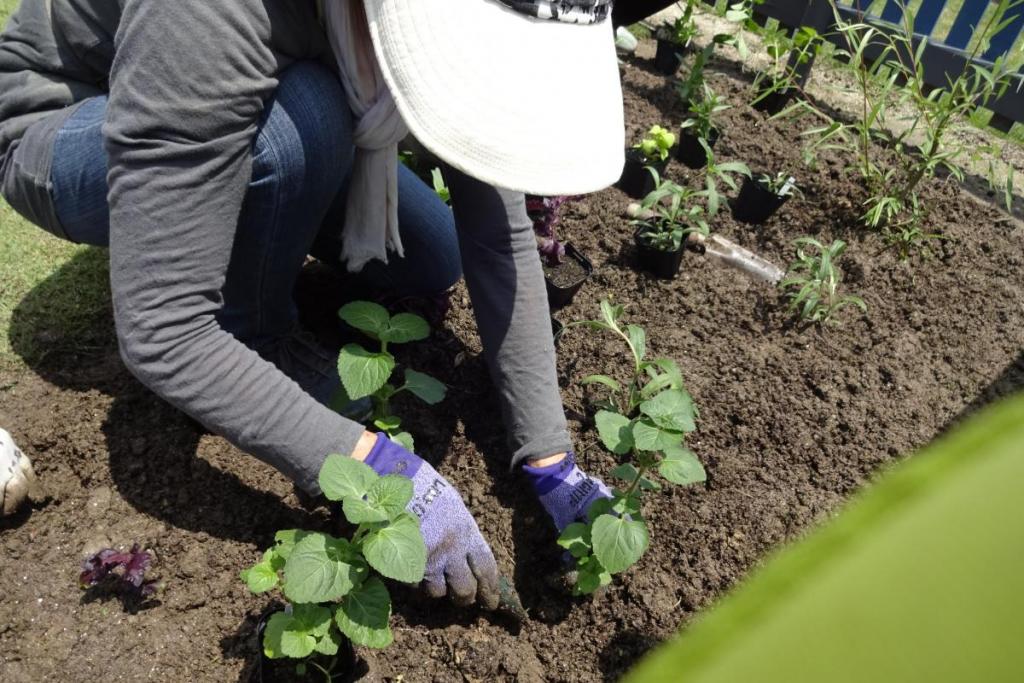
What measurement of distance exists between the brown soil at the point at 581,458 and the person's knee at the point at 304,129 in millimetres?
693

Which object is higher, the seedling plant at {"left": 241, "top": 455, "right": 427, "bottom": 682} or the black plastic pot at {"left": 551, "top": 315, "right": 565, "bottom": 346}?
the seedling plant at {"left": 241, "top": 455, "right": 427, "bottom": 682}

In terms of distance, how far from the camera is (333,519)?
1.69m

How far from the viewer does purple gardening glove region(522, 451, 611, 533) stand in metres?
1.64

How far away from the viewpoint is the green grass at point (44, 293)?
1.93 m

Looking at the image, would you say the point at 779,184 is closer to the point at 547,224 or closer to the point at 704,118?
the point at 704,118

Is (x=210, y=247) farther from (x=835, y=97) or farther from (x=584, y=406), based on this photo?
(x=835, y=97)

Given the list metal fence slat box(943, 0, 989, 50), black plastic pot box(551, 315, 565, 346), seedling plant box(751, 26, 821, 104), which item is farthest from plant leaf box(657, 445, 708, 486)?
metal fence slat box(943, 0, 989, 50)

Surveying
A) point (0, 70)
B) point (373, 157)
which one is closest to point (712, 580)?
point (373, 157)

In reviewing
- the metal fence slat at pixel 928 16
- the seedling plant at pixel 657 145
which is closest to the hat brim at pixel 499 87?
→ the seedling plant at pixel 657 145

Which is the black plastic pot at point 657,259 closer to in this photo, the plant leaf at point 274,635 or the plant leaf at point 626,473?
the plant leaf at point 626,473

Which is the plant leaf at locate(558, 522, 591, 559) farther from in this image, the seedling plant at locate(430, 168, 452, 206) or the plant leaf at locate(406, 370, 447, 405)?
the seedling plant at locate(430, 168, 452, 206)

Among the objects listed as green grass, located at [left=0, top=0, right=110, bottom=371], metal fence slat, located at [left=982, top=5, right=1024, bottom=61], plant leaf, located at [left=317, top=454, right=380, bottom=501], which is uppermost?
metal fence slat, located at [left=982, top=5, right=1024, bottom=61]

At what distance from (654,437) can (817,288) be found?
46.9 inches

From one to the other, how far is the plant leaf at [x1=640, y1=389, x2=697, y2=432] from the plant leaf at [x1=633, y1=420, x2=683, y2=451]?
0.04 ft
